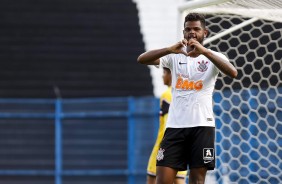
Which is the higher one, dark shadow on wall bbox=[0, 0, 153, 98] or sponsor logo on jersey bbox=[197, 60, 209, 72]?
dark shadow on wall bbox=[0, 0, 153, 98]

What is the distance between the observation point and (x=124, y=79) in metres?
13.4

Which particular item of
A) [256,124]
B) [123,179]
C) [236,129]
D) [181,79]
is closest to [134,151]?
[123,179]

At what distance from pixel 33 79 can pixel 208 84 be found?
800 centimetres

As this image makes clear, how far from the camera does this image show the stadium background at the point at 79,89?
41.6 feet

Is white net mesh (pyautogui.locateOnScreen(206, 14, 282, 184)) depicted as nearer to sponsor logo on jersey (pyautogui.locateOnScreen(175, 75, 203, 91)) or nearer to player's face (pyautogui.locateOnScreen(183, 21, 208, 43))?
sponsor logo on jersey (pyautogui.locateOnScreen(175, 75, 203, 91))

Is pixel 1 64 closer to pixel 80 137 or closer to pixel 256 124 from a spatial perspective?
pixel 80 137

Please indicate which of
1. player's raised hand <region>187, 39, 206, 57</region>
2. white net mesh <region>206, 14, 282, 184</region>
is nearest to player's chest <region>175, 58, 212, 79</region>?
player's raised hand <region>187, 39, 206, 57</region>

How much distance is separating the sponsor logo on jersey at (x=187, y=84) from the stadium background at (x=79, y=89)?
18.6 feet

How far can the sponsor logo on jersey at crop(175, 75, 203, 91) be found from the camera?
5719 mm

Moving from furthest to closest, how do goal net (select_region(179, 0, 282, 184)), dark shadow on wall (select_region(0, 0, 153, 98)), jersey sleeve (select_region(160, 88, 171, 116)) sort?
dark shadow on wall (select_region(0, 0, 153, 98))
goal net (select_region(179, 0, 282, 184))
jersey sleeve (select_region(160, 88, 171, 116))

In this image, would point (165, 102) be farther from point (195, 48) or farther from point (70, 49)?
point (70, 49)

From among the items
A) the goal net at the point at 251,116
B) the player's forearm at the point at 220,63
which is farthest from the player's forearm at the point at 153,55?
the goal net at the point at 251,116

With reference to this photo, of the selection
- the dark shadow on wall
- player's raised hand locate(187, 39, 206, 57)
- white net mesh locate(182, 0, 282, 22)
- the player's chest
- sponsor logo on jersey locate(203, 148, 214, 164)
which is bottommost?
sponsor logo on jersey locate(203, 148, 214, 164)

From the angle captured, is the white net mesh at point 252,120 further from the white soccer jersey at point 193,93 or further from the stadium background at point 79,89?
the white soccer jersey at point 193,93
